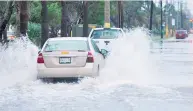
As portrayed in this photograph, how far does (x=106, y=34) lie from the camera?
24266mm

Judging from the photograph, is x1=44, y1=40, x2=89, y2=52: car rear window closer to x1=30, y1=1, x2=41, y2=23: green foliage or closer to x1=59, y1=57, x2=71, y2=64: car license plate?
x1=59, y1=57, x2=71, y2=64: car license plate

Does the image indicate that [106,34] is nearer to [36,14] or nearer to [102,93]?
[102,93]

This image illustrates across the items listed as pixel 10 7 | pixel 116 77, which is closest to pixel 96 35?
pixel 10 7

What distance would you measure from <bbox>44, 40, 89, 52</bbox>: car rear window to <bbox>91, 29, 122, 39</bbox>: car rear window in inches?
318

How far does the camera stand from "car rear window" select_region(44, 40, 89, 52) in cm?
1567

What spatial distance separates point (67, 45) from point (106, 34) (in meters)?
8.55

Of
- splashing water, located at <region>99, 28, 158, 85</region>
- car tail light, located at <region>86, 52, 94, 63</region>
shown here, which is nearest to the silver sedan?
car tail light, located at <region>86, 52, 94, 63</region>

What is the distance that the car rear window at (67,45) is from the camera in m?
15.7

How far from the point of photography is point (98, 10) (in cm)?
5691

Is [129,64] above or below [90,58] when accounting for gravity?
below

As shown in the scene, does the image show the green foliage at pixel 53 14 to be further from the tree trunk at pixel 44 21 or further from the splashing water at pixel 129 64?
the splashing water at pixel 129 64

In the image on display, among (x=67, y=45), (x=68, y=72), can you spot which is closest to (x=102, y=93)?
(x=68, y=72)

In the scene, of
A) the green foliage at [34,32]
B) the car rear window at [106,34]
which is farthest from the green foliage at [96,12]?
the car rear window at [106,34]

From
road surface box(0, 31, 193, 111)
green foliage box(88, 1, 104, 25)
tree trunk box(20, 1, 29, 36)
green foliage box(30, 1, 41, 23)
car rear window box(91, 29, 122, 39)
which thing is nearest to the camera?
road surface box(0, 31, 193, 111)
